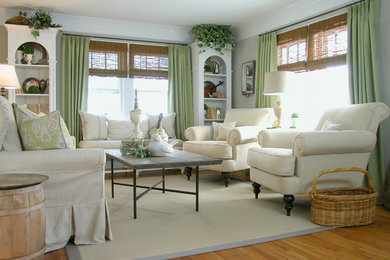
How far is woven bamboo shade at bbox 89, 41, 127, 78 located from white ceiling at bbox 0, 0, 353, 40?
46cm

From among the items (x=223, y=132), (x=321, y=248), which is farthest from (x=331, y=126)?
(x=223, y=132)

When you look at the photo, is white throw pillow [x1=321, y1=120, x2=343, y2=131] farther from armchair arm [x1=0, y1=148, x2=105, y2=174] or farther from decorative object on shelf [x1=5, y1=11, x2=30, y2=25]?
decorative object on shelf [x1=5, y1=11, x2=30, y2=25]

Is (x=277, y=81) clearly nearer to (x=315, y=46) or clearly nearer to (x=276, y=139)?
(x=315, y=46)

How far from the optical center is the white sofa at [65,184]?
210 cm

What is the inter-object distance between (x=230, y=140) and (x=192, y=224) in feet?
5.31

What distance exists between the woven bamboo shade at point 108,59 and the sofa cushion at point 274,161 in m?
3.20

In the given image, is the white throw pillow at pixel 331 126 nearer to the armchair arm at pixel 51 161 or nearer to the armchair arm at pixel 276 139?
the armchair arm at pixel 276 139

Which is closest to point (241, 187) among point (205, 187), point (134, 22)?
point (205, 187)

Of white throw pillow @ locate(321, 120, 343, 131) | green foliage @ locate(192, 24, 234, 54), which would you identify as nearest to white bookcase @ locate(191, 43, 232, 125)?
green foliage @ locate(192, 24, 234, 54)

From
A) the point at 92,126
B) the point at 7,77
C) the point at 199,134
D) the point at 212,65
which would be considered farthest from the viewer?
the point at 212,65

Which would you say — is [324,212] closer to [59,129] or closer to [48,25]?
[59,129]

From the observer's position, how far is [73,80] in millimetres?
5293

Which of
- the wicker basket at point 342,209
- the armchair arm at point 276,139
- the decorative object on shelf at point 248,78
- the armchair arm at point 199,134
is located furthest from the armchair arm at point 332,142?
the decorative object on shelf at point 248,78

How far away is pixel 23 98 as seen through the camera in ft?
16.8
